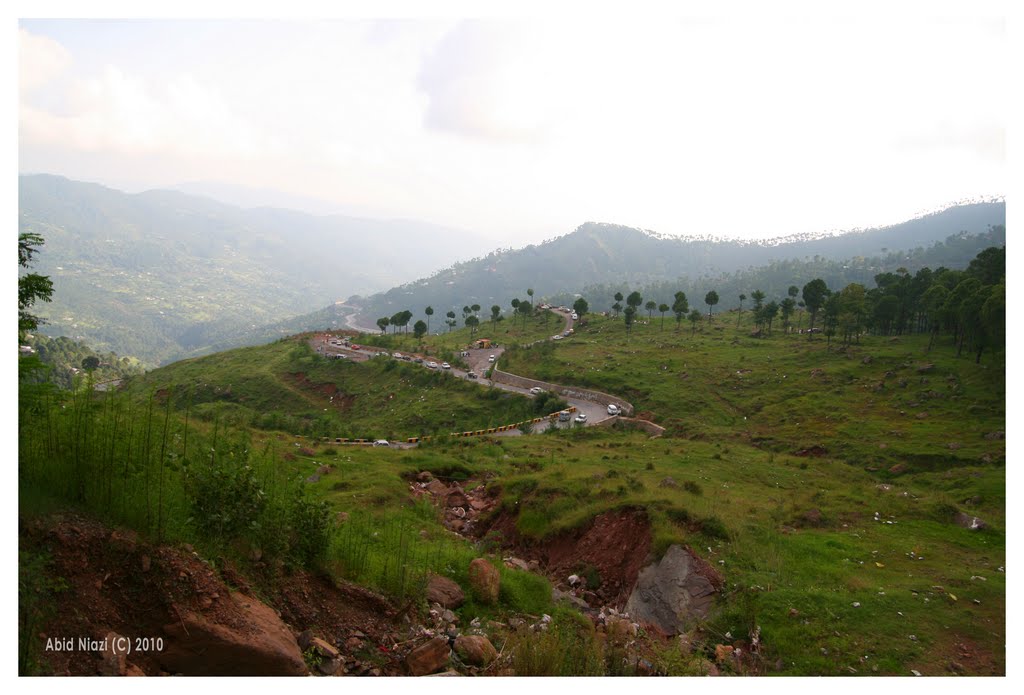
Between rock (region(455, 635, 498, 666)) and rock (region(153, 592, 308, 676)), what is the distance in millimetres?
1975

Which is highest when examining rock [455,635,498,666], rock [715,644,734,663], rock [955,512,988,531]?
rock [455,635,498,666]

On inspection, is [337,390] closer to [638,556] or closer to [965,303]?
[638,556]

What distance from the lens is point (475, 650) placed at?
22.8ft

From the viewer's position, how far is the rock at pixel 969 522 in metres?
15.5

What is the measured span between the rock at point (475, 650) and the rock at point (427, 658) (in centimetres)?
30

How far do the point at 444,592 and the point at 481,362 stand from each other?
210ft

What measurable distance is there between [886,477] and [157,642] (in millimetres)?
34143

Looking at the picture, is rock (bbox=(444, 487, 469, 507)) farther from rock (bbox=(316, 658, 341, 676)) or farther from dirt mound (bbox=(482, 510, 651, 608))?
rock (bbox=(316, 658, 341, 676))

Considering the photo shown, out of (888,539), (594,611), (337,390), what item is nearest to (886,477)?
(888,539)

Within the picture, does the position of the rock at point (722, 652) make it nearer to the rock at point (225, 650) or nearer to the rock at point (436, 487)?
the rock at point (225, 650)

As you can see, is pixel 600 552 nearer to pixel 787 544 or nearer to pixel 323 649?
pixel 787 544

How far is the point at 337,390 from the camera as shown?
59.4 m

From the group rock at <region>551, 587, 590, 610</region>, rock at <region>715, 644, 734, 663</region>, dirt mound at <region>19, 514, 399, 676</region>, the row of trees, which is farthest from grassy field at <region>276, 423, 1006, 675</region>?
the row of trees

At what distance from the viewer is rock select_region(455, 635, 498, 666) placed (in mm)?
6891
